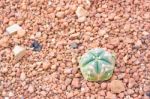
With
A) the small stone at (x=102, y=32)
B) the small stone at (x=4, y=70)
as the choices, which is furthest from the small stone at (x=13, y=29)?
the small stone at (x=102, y=32)

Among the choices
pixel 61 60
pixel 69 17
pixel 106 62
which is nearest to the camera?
pixel 106 62

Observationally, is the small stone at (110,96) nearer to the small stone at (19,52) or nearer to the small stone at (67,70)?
the small stone at (67,70)

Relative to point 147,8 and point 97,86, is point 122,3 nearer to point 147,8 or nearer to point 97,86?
point 147,8

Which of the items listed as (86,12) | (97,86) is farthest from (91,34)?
(97,86)

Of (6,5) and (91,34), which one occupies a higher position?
(6,5)

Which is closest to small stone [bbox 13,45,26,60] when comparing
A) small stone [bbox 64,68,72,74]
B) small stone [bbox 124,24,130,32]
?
small stone [bbox 64,68,72,74]

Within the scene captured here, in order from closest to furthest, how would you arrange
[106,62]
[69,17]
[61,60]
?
[106,62], [61,60], [69,17]

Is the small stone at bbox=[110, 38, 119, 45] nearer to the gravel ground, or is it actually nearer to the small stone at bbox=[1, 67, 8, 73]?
the gravel ground

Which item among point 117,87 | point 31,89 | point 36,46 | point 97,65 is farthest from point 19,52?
point 117,87

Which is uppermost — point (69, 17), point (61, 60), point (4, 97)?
point (69, 17)
